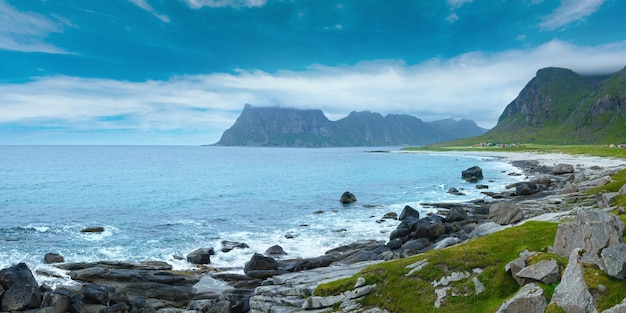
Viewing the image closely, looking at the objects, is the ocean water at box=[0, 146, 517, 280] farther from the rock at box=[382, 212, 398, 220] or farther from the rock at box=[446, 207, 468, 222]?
the rock at box=[446, 207, 468, 222]

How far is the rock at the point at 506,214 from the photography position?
39.2 metres

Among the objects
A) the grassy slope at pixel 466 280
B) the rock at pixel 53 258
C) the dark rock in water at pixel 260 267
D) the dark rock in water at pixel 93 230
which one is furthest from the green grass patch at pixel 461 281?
the dark rock in water at pixel 93 230

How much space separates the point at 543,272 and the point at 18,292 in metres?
31.3

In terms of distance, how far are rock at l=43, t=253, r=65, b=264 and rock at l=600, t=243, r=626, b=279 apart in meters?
43.3

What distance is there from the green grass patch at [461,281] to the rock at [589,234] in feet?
4.66

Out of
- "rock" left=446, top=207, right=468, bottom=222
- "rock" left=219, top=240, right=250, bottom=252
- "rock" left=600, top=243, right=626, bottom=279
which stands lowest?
"rock" left=219, top=240, right=250, bottom=252

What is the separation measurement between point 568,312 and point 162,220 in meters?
55.8

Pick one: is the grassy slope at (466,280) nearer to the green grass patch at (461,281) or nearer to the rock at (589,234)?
the green grass patch at (461,281)

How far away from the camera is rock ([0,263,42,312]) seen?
82.4ft

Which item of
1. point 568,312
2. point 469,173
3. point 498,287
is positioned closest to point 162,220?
point 498,287

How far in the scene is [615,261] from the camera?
1540 centimetres

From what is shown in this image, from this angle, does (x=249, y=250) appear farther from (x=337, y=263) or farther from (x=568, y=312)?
(x=568, y=312)

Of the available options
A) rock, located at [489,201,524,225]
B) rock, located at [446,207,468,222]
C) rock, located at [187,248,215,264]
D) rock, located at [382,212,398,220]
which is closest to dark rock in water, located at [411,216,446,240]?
rock, located at [489,201,524,225]

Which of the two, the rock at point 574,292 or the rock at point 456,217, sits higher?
the rock at point 574,292
